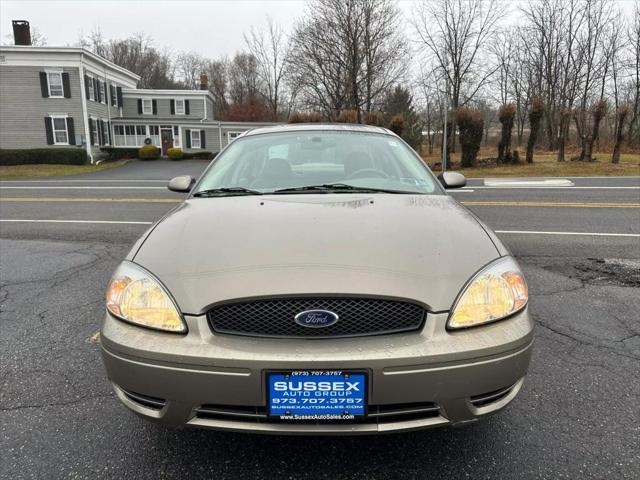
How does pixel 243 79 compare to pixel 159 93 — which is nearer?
pixel 159 93

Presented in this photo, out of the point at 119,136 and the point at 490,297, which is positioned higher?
the point at 119,136

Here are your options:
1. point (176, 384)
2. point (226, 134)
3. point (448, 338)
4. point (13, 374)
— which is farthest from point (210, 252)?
point (226, 134)

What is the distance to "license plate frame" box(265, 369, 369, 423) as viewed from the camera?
1629 mm

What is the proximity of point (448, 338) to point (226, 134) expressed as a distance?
40513 mm

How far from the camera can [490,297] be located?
1.84 meters

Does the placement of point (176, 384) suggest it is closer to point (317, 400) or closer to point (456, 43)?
point (317, 400)

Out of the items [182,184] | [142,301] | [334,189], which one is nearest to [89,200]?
[182,184]

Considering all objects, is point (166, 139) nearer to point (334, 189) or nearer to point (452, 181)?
point (452, 181)

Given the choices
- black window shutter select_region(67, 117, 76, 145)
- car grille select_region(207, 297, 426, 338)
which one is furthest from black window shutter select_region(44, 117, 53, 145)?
car grille select_region(207, 297, 426, 338)

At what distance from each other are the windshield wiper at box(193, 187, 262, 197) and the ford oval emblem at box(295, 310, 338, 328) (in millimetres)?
1236

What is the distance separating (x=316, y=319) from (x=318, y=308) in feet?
0.14

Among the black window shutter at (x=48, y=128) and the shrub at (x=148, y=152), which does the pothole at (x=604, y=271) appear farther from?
the shrub at (x=148, y=152)

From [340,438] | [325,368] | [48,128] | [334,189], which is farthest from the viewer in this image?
[48,128]

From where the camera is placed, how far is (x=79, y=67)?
95.7 ft
